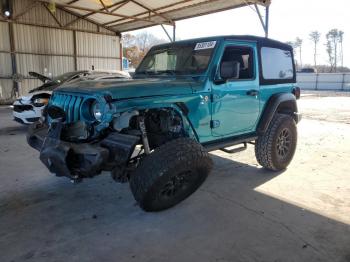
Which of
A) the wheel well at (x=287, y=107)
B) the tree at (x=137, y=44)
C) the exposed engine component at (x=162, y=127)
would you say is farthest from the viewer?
the tree at (x=137, y=44)

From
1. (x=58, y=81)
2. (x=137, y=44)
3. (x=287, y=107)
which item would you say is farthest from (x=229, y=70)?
(x=137, y=44)

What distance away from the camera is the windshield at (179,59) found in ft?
13.2

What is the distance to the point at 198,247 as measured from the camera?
2826 millimetres

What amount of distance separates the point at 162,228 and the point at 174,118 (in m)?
1.21

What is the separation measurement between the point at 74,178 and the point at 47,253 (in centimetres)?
71

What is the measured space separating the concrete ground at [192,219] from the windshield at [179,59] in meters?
1.61

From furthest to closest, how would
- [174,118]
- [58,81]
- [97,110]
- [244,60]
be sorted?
1. [58,81]
2. [244,60]
3. [174,118]
4. [97,110]

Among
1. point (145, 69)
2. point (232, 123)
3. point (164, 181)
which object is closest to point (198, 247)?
point (164, 181)

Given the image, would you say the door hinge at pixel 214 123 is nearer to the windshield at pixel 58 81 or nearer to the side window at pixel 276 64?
the side window at pixel 276 64

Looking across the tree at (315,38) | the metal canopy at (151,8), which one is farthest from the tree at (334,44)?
the metal canopy at (151,8)

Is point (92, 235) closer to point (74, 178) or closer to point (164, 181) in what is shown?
point (74, 178)

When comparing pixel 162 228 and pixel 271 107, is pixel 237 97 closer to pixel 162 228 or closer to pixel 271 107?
pixel 271 107

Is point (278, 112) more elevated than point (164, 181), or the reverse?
point (278, 112)

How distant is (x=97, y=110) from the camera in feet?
10.6
